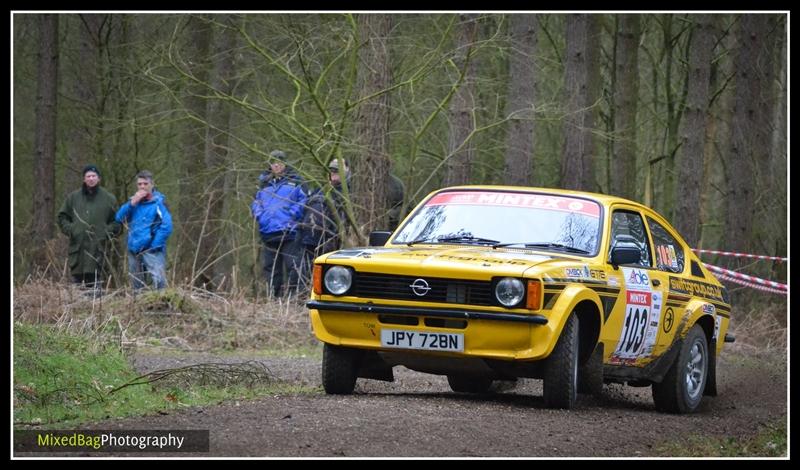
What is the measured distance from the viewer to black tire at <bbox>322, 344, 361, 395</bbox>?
392 inches

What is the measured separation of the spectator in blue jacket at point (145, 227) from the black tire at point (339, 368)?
766cm

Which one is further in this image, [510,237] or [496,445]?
[510,237]

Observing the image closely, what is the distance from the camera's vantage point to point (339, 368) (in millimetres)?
9992

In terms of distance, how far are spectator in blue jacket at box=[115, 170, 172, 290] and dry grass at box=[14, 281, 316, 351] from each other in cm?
124

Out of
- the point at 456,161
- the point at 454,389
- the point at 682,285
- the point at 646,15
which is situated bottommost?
the point at 454,389

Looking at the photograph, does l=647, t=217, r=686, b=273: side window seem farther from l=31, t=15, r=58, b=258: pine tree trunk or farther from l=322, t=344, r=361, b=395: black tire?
l=31, t=15, r=58, b=258: pine tree trunk

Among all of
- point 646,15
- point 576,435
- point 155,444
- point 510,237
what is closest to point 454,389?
point 510,237

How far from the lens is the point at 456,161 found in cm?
1952

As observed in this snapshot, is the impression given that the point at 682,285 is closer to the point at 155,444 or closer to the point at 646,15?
the point at 155,444

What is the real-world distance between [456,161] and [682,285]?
335 inches

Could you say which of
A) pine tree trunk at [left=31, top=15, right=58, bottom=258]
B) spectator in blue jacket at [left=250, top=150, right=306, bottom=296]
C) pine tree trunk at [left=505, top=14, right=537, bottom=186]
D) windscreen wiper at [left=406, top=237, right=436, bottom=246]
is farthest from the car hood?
pine tree trunk at [left=31, top=15, right=58, bottom=258]

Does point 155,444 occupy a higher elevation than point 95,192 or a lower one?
lower

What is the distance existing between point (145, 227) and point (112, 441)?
1027 centimetres

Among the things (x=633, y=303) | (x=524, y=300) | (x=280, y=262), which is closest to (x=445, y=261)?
(x=524, y=300)
